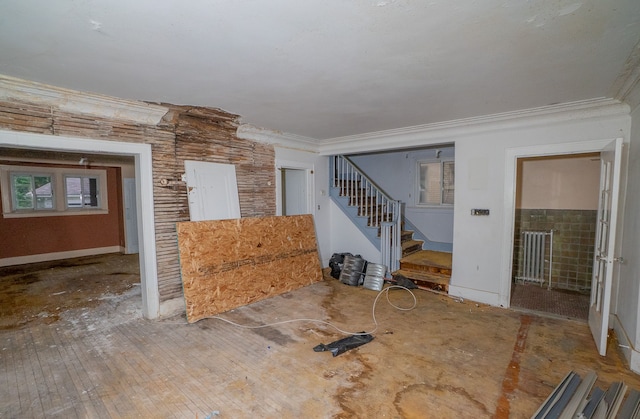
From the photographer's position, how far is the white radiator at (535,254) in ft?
15.4

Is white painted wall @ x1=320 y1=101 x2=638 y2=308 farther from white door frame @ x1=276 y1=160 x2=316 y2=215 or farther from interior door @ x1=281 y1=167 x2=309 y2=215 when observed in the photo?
interior door @ x1=281 y1=167 x2=309 y2=215

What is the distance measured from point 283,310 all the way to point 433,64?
10.5 feet

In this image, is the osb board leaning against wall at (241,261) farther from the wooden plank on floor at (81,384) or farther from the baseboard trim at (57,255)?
the baseboard trim at (57,255)

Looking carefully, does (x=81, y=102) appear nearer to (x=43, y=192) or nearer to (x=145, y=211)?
(x=145, y=211)

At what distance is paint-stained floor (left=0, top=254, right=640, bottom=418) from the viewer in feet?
6.78

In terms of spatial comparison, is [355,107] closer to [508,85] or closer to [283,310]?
[508,85]

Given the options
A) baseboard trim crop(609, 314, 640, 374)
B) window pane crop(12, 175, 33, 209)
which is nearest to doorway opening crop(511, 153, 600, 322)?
baseboard trim crop(609, 314, 640, 374)

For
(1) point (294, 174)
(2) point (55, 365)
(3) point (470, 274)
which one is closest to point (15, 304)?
(2) point (55, 365)

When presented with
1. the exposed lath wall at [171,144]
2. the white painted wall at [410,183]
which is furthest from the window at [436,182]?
the exposed lath wall at [171,144]

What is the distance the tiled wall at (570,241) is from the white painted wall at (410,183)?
150 centimetres

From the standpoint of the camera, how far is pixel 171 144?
11.8 feet

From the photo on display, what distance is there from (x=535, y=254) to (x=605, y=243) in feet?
7.12

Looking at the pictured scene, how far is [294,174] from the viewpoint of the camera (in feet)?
19.0

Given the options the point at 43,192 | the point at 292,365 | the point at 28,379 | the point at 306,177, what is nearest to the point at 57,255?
the point at 43,192
